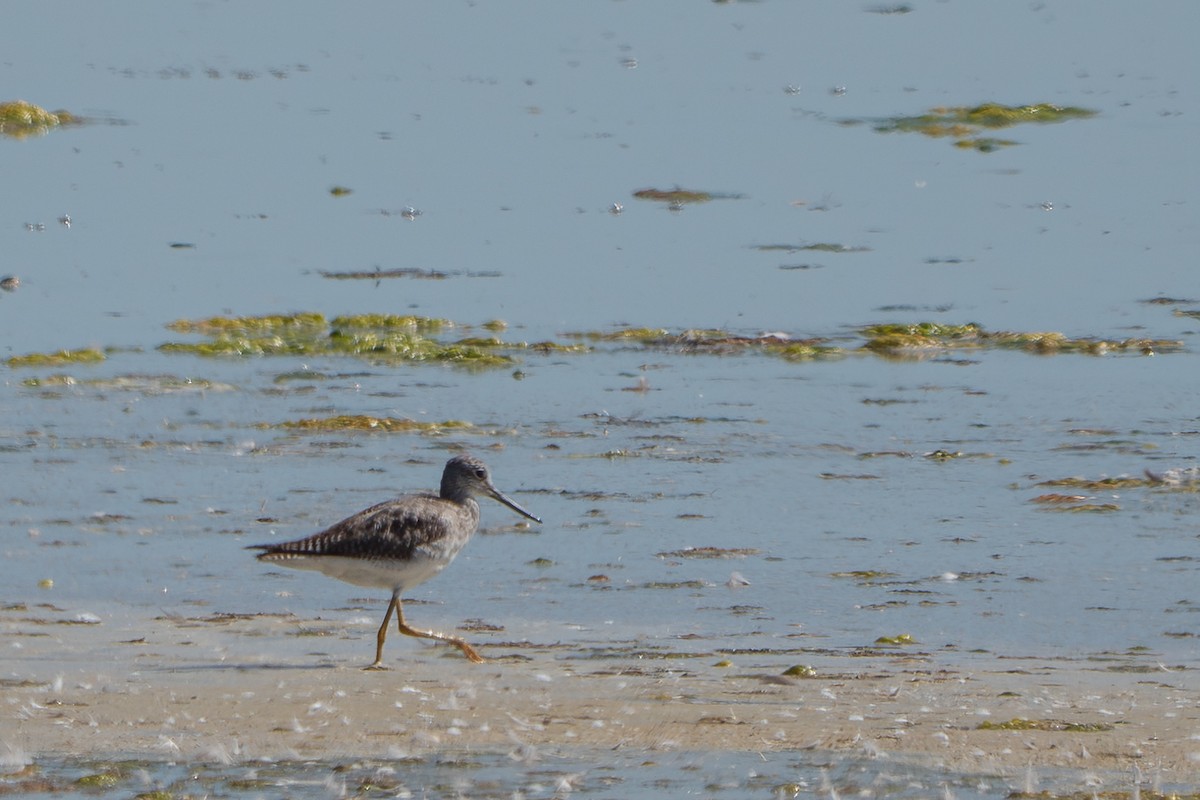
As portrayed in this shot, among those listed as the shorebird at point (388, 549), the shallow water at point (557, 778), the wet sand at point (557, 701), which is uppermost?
the shorebird at point (388, 549)

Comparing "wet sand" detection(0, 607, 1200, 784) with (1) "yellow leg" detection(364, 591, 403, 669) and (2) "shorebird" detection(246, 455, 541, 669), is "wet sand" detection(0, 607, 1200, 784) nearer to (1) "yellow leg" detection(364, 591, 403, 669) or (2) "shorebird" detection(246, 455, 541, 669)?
(1) "yellow leg" detection(364, 591, 403, 669)

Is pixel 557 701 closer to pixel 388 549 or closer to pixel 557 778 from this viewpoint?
pixel 557 778

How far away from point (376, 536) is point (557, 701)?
1.53 metres

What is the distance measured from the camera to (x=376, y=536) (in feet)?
28.7

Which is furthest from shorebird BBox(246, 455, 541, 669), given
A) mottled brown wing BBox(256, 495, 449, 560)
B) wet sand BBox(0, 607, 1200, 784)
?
wet sand BBox(0, 607, 1200, 784)

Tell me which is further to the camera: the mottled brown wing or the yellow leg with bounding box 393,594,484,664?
the mottled brown wing

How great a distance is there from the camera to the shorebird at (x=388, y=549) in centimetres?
868

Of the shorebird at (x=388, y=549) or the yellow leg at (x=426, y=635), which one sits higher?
the shorebird at (x=388, y=549)

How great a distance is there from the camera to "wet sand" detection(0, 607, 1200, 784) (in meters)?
6.88

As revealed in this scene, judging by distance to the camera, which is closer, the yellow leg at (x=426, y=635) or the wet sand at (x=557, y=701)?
the wet sand at (x=557, y=701)

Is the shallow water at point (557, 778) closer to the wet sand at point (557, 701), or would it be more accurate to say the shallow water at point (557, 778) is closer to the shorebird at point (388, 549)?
the wet sand at point (557, 701)

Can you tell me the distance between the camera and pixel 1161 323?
49.3 feet

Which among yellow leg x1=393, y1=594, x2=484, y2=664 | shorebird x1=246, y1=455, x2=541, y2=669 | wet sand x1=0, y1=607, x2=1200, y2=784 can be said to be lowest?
wet sand x1=0, y1=607, x2=1200, y2=784

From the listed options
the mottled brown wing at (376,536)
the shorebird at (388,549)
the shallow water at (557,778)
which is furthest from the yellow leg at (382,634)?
the shallow water at (557,778)
